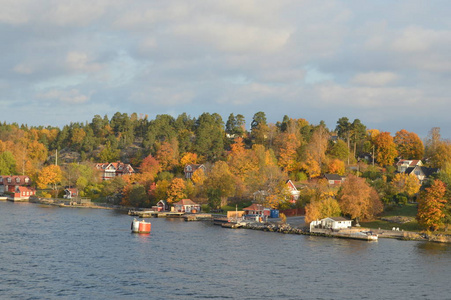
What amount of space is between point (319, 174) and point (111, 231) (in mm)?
68113

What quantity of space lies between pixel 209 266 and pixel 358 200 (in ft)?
131

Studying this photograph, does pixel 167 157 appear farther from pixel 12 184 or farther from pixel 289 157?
pixel 12 184

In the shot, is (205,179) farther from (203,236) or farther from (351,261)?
(351,261)

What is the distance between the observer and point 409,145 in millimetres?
145250

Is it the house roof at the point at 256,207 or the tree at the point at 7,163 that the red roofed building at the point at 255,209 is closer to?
the house roof at the point at 256,207

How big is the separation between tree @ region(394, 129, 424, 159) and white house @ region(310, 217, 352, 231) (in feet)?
224

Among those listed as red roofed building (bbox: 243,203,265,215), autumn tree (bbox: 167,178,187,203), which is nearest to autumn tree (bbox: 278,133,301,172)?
red roofed building (bbox: 243,203,265,215)

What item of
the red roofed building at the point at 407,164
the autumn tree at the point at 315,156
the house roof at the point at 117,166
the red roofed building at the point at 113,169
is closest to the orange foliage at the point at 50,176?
the red roofed building at the point at 113,169

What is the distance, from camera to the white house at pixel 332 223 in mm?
85188

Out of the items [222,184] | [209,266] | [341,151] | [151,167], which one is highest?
[341,151]

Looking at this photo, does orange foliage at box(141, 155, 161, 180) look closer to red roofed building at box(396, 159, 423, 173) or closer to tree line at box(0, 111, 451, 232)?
→ tree line at box(0, 111, 451, 232)

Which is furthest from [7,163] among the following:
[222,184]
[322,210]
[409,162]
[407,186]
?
[407,186]

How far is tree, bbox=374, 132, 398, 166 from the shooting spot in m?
140

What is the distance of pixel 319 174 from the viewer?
133m
